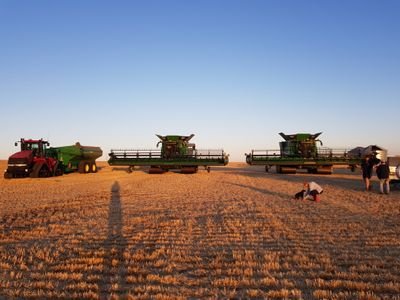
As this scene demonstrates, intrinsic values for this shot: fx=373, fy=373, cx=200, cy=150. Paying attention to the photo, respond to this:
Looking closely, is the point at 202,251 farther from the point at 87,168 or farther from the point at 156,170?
the point at 87,168

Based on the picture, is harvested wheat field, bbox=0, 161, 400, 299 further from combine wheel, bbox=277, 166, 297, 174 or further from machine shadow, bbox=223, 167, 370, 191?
combine wheel, bbox=277, 166, 297, 174

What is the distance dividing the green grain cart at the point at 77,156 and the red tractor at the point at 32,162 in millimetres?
1193

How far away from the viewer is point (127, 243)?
7168 millimetres

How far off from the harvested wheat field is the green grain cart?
17362 millimetres

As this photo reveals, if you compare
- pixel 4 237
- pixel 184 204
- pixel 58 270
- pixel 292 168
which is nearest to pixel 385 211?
pixel 184 204

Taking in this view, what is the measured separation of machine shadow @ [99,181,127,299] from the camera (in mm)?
4656

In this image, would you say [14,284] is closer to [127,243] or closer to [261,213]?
[127,243]

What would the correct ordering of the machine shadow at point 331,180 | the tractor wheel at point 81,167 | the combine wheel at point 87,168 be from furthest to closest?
the combine wheel at point 87,168, the tractor wheel at point 81,167, the machine shadow at point 331,180

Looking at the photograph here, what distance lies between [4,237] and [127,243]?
9.45 feet

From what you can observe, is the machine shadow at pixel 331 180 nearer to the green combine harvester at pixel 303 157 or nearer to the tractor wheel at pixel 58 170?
the green combine harvester at pixel 303 157

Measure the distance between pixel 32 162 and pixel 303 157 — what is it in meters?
20.7

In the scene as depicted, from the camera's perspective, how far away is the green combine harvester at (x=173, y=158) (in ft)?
98.7

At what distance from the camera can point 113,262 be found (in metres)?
5.77

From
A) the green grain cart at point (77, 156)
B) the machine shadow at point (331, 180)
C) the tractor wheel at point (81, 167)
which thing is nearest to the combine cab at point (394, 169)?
the machine shadow at point (331, 180)
